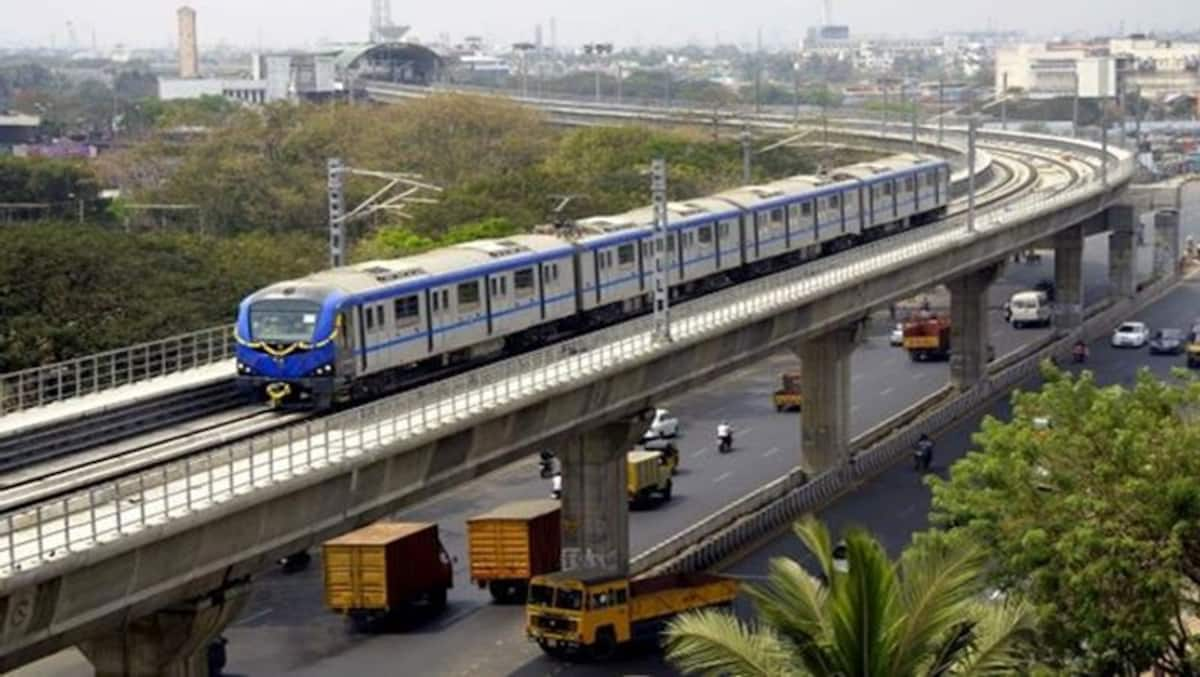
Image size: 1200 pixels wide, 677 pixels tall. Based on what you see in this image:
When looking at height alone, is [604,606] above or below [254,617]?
above

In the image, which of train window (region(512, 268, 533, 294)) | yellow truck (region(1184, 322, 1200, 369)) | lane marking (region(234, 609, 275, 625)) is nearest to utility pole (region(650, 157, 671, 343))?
train window (region(512, 268, 533, 294))

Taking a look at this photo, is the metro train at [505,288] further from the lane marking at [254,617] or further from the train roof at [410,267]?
the lane marking at [254,617]

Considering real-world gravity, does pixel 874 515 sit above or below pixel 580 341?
below

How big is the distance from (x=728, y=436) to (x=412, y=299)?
24.5 m

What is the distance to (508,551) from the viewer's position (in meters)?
49.3

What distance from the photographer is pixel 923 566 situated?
1958 centimetres

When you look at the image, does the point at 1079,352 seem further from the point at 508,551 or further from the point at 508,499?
the point at 508,551

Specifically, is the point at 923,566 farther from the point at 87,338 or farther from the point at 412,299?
the point at 87,338

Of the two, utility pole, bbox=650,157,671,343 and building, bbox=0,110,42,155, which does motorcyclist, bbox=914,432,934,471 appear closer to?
utility pole, bbox=650,157,671,343

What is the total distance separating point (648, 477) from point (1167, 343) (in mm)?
34688

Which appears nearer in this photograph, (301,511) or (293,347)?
(301,511)

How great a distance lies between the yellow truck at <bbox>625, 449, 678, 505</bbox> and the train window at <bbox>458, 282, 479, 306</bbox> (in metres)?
11.2

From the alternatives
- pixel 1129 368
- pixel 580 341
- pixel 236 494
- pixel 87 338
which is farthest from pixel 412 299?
→ pixel 1129 368

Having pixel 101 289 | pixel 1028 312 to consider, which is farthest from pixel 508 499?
pixel 1028 312
